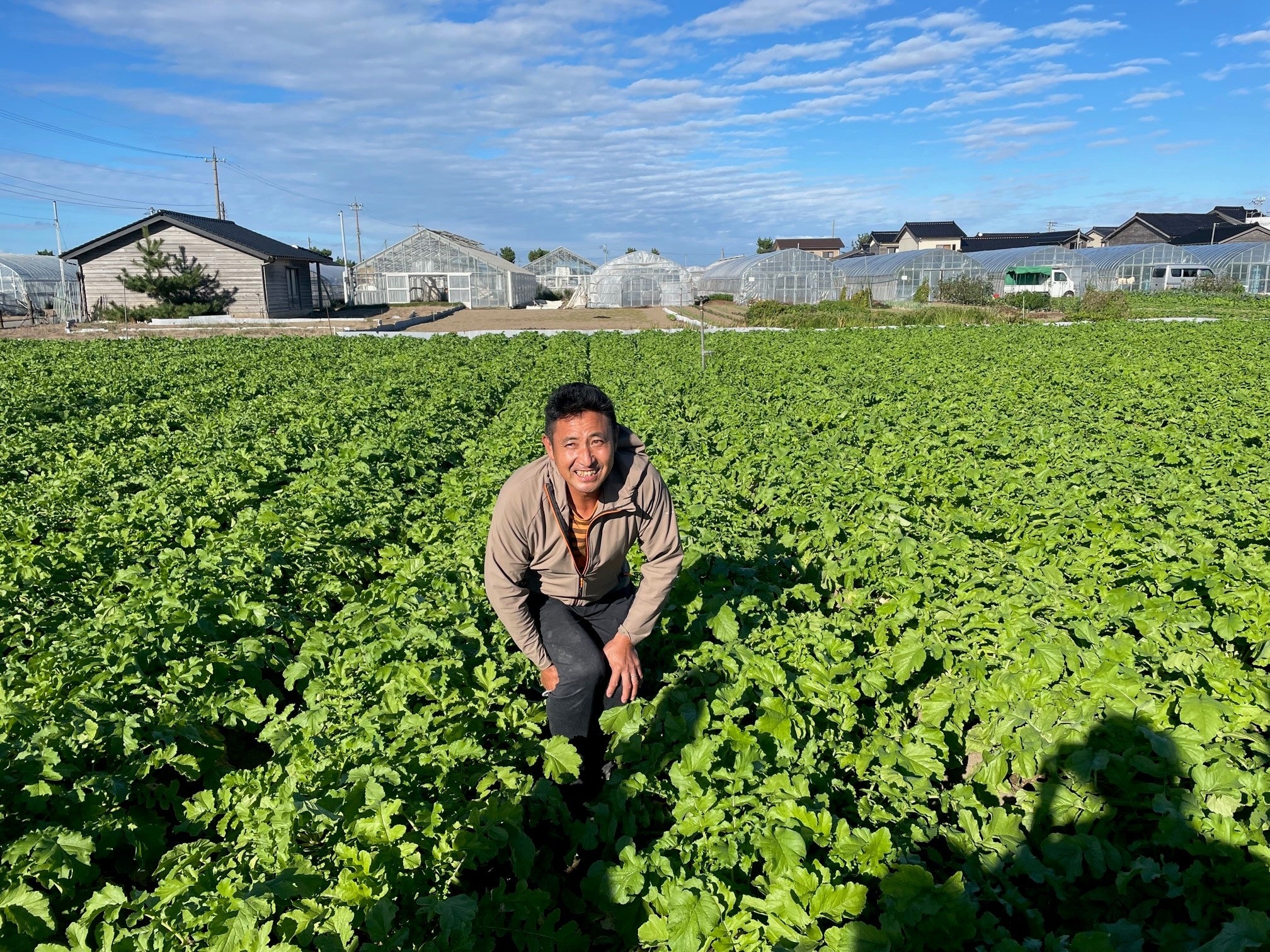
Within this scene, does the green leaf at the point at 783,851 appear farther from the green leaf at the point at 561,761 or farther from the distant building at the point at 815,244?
the distant building at the point at 815,244

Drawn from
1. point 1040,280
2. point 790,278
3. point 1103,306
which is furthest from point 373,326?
point 1040,280

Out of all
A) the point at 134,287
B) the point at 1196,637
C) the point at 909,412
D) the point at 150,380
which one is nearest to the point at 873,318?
the point at 909,412

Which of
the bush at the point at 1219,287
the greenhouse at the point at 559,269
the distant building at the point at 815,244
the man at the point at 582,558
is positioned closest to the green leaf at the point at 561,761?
the man at the point at 582,558

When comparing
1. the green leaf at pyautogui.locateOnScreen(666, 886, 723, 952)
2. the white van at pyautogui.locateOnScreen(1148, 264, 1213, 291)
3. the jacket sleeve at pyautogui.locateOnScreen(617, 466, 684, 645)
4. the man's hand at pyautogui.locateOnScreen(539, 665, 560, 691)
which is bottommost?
the green leaf at pyautogui.locateOnScreen(666, 886, 723, 952)

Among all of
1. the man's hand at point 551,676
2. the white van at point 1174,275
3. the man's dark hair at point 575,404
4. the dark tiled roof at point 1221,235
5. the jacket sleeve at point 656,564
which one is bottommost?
the man's hand at point 551,676

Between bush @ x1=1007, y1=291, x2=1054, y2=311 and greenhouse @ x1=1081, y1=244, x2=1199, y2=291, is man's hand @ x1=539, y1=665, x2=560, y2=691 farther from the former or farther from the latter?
greenhouse @ x1=1081, y1=244, x2=1199, y2=291

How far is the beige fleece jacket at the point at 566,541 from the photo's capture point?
10.6 feet

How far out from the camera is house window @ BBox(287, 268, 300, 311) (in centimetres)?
3947

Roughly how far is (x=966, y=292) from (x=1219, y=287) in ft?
50.6

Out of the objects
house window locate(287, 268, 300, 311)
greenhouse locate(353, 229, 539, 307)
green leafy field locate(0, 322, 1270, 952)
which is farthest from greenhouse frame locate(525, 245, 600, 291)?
green leafy field locate(0, 322, 1270, 952)

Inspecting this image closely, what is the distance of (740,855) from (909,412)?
866 centimetres

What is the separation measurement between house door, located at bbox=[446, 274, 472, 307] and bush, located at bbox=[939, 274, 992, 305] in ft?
89.5

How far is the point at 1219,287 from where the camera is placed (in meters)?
41.7

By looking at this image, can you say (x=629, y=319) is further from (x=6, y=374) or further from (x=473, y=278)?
(x=6, y=374)
